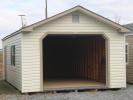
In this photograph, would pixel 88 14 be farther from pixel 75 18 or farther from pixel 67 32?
pixel 67 32

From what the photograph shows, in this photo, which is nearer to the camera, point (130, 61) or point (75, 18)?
point (75, 18)

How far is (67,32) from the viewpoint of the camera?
1809 centimetres

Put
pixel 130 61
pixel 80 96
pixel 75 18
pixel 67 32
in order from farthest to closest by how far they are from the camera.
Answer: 1. pixel 130 61
2. pixel 75 18
3. pixel 67 32
4. pixel 80 96

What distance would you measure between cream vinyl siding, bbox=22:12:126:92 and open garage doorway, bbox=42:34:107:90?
0.70m

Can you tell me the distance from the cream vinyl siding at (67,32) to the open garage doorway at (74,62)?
2.30 feet

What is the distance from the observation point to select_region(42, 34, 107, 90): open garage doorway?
789 inches

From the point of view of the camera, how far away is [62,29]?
18000mm

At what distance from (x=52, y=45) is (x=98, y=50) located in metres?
6.59

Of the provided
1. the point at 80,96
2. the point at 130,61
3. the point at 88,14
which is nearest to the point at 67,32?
the point at 88,14

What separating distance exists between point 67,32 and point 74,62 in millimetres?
7629

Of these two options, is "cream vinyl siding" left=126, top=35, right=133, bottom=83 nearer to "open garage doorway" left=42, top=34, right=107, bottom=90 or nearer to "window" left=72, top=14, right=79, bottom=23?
"open garage doorway" left=42, top=34, right=107, bottom=90

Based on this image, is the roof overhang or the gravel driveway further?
the roof overhang

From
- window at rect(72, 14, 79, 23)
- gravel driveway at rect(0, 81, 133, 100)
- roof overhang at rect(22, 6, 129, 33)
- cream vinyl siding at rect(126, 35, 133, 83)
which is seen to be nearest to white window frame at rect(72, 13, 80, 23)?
window at rect(72, 14, 79, 23)

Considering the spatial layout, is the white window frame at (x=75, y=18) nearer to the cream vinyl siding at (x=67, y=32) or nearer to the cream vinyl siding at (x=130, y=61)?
the cream vinyl siding at (x=67, y=32)
